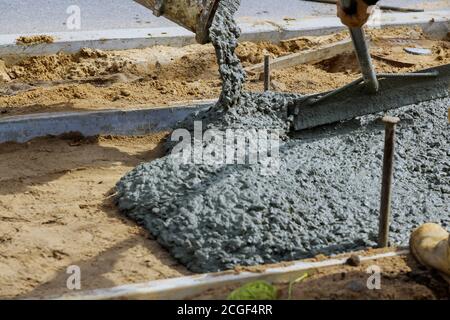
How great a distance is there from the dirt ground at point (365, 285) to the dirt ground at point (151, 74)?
9.05 ft

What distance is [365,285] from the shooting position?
3611mm

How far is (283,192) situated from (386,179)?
690 millimetres

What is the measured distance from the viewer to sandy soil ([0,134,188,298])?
4.20 meters

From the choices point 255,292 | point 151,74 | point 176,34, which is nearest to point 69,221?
point 255,292

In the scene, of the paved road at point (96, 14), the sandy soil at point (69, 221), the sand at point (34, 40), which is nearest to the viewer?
the sandy soil at point (69, 221)

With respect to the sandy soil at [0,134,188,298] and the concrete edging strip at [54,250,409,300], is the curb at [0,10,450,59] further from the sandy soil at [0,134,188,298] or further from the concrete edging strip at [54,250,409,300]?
the concrete edging strip at [54,250,409,300]

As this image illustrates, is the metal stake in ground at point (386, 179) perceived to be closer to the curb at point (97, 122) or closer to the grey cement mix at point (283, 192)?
the grey cement mix at point (283, 192)

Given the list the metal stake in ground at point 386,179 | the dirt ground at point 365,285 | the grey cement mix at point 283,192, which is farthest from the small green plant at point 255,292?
the metal stake in ground at point 386,179

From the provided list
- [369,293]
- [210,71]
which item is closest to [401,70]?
[210,71]

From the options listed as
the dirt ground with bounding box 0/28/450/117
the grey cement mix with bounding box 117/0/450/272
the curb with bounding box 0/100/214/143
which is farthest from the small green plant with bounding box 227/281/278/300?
the dirt ground with bounding box 0/28/450/117

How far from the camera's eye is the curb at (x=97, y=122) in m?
5.81

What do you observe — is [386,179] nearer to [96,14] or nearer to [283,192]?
[283,192]

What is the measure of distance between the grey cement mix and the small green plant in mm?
674
